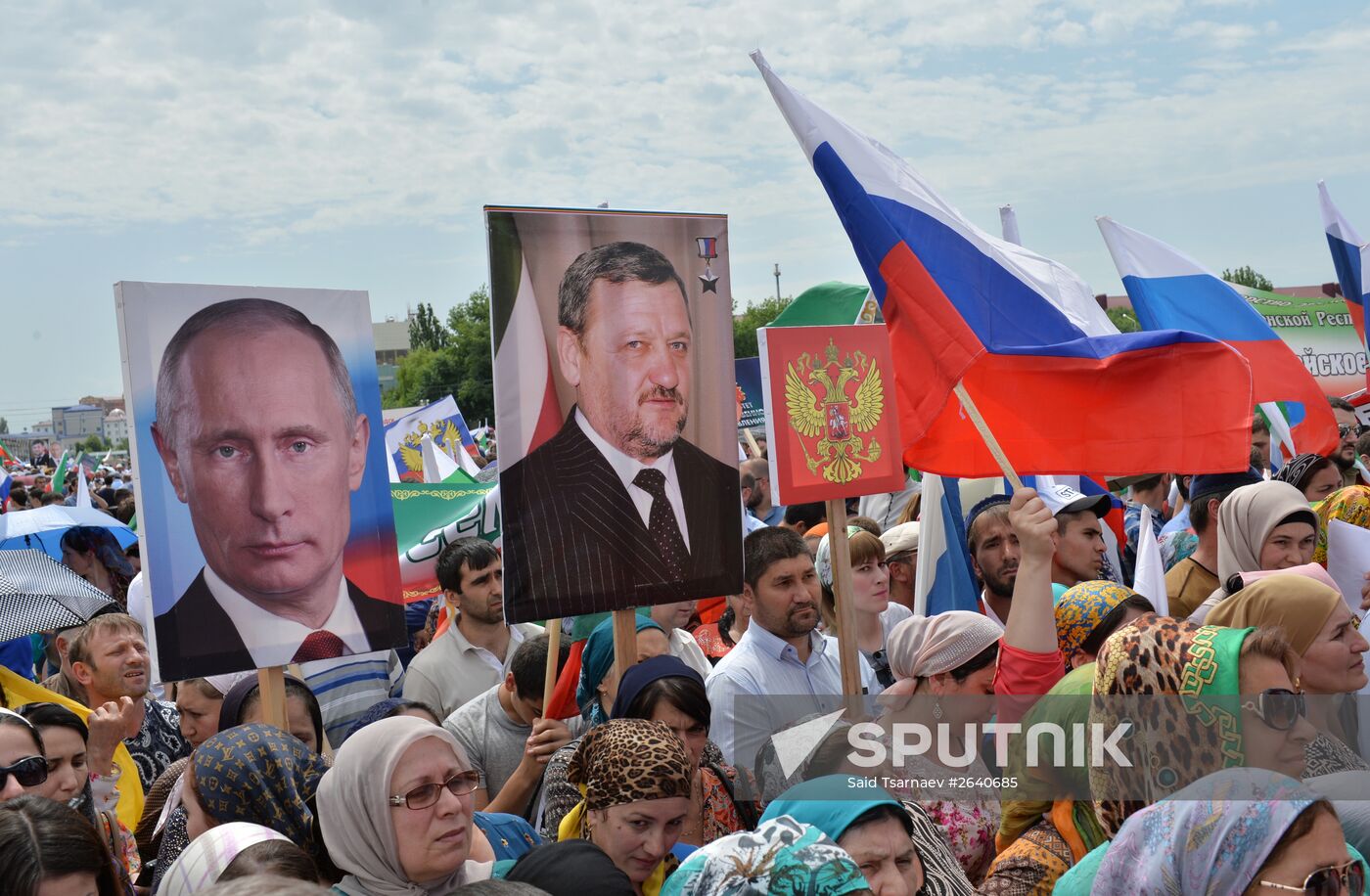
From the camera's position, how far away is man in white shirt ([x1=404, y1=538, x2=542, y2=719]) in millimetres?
6098

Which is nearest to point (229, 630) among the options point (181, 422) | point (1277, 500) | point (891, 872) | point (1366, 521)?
point (181, 422)

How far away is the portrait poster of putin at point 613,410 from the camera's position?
14.6ft

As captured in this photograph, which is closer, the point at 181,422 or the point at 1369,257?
the point at 181,422

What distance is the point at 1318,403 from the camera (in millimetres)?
7969

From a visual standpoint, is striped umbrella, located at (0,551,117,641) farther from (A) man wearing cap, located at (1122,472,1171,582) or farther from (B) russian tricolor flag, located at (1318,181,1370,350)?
(B) russian tricolor flag, located at (1318,181,1370,350)

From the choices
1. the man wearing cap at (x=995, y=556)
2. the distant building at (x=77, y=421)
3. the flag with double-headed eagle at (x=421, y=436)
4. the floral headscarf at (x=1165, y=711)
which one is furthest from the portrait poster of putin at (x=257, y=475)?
the distant building at (x=77, y=421)

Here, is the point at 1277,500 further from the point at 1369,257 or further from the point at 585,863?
the point at 1369,257

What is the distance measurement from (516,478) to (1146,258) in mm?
5959

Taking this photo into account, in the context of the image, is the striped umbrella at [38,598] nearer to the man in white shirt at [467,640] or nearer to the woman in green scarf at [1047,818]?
the man in white shirt at [467,640]

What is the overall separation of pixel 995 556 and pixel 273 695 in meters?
3.51

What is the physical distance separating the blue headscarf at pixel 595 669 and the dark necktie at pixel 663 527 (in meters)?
0.27

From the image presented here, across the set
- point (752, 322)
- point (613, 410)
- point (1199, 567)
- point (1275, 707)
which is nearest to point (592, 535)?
point (613, 410)

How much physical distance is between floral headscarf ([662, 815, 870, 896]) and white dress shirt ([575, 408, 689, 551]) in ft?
6.82

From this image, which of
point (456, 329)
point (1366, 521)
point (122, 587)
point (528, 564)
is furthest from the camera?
point (456, 329)
